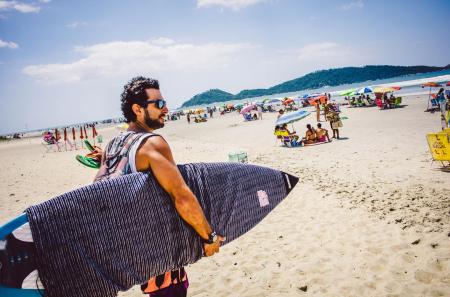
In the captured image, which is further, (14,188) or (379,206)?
(14,188)

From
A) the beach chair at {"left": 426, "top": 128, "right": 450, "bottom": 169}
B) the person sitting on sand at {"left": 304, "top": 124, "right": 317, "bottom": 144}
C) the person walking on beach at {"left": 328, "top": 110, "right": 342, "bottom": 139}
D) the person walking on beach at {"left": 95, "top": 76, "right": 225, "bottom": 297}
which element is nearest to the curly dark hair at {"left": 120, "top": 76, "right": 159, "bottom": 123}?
the person walking on beach at {"left": 95, "top": 76, "right": 225, "bottom": 297}

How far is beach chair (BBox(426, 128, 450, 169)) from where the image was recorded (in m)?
6.84

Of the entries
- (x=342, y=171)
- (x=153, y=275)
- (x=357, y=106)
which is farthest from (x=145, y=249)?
(x=357, y=106)

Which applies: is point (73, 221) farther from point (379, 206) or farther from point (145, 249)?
point (379, 206)

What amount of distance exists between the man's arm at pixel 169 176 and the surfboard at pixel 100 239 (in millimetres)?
168

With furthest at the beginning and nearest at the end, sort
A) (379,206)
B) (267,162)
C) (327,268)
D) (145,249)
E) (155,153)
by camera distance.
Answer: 1. (267,162)
2. (379,206)
3. (327,268)
4. (145,249)
5. (155,153)

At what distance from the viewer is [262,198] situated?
8.75 feet

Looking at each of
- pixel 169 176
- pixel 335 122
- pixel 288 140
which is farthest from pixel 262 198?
pixel 335 122

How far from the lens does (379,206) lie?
5.49 meters

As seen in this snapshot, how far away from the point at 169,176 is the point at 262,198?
1248mm

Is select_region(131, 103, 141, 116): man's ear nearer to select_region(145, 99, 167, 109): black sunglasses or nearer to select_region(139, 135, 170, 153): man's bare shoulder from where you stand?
select_region(145, 99, 167, 109): black sunglasses

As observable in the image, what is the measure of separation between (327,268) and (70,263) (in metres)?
3.34

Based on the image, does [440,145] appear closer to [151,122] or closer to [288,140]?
[288,140]

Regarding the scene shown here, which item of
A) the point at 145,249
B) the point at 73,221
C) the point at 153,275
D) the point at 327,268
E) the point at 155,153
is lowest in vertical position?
the point at 327,268
